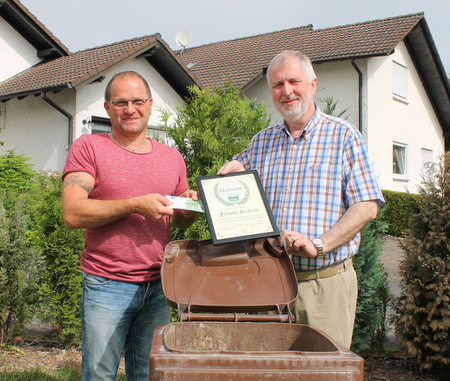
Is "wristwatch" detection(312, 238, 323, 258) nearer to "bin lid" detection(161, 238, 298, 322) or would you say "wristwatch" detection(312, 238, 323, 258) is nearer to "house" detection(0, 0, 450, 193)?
"bin lid" detection(161, 238, 298, 322)

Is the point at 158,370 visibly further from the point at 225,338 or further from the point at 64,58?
the point at 64,58

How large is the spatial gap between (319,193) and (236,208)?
1.54 feet

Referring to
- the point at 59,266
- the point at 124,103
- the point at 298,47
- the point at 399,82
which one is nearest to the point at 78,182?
the point at 124,103

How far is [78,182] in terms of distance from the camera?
88.0 inches

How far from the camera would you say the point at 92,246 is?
92.1 inches

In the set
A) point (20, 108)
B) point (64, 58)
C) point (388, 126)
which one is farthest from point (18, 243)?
point (388, 126)

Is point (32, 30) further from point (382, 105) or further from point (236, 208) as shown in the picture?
→ point (236, 208)

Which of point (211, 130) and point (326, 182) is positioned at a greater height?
point (211, 130)

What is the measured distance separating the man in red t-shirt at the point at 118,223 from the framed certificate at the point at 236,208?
7.3 inches

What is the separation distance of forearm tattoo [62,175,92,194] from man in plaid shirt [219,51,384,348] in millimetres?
689

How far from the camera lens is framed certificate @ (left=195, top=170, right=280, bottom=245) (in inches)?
81.8

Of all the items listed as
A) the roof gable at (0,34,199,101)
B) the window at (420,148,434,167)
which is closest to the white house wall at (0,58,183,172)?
the roof gable at (0,34,199,101)

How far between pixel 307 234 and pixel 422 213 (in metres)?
2.33

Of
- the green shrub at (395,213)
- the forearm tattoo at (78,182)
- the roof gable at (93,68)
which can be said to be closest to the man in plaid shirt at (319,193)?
the forearm tattoo at (78,182)
